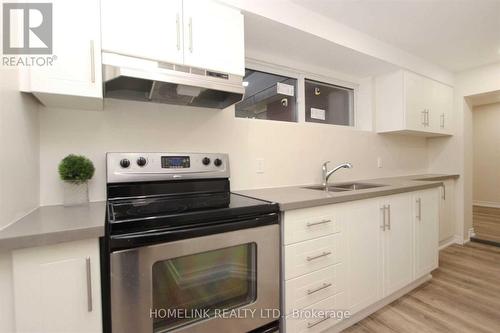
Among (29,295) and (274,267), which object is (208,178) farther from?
(29,295)

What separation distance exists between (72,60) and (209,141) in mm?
854

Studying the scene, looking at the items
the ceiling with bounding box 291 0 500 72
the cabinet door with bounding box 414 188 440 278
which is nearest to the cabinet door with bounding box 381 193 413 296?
the cabinet door with bounding box 414 188 440 278

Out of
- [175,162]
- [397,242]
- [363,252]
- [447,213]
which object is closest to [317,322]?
[363,252]

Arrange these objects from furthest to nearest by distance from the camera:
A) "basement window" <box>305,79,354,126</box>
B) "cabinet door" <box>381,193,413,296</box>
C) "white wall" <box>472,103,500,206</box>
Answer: "white wall" <box>472,103,500,206</box> → "basement window" <box>305,79,354,126</box> → "cabinet door" <box>381,193,413,296</box>

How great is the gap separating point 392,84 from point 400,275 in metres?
1.87

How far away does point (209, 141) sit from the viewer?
170 cm

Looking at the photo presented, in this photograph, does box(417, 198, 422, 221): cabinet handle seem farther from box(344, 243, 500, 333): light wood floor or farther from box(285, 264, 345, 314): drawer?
box(285, 264, 345, 314): drawer

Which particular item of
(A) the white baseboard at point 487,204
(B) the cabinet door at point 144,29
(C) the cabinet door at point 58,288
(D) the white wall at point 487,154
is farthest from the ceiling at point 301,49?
(A) the white baseboard at point 487,204

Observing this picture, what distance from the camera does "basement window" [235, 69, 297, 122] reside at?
205cm

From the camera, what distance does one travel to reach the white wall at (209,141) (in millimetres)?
1292

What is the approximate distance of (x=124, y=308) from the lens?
92 centimetres

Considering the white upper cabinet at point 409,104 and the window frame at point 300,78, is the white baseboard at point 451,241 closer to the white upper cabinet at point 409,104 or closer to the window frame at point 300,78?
the white upper cabinet at point 409,104

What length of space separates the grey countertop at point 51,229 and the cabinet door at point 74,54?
52 cm

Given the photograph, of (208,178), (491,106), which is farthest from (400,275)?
(491,106)
